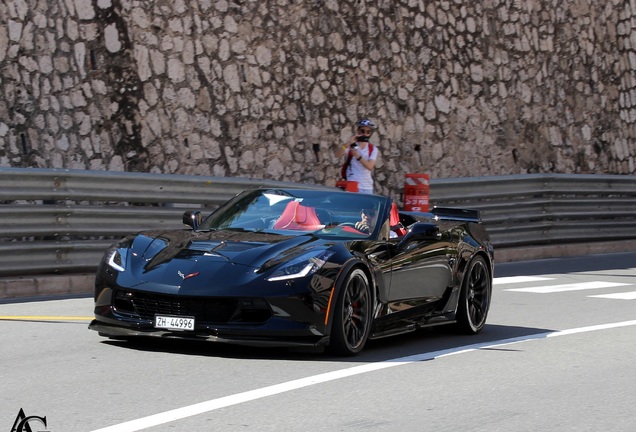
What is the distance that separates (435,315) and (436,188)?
941 centimetres

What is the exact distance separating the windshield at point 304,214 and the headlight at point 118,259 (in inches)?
37.7

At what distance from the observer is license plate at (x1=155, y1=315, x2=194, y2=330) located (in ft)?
27.2

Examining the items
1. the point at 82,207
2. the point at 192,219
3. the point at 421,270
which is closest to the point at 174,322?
the point at 192,219

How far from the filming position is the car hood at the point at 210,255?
8.40 meters

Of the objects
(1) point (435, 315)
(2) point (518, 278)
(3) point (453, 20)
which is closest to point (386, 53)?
(3) point (453, 20)

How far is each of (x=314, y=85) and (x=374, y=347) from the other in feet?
37.4

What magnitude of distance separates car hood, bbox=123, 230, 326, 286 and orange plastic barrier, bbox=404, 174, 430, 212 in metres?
9.74

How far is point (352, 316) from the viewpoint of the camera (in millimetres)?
8867

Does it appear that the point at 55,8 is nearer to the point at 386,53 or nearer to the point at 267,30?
the point at 267,30

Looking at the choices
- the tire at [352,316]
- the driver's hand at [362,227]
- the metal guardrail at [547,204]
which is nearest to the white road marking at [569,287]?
the metal guardrail at [547,204]

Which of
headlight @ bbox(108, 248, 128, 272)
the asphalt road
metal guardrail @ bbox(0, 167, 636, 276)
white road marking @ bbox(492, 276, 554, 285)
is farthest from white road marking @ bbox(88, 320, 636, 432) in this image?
white road marking @ bbox(492, 276, 554, 285)

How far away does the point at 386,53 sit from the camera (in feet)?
73.8

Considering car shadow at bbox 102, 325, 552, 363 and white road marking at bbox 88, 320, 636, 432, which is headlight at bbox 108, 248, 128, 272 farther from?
white road marking at bbox 88, 320, 636, 432

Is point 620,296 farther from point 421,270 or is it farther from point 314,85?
point 314,85
